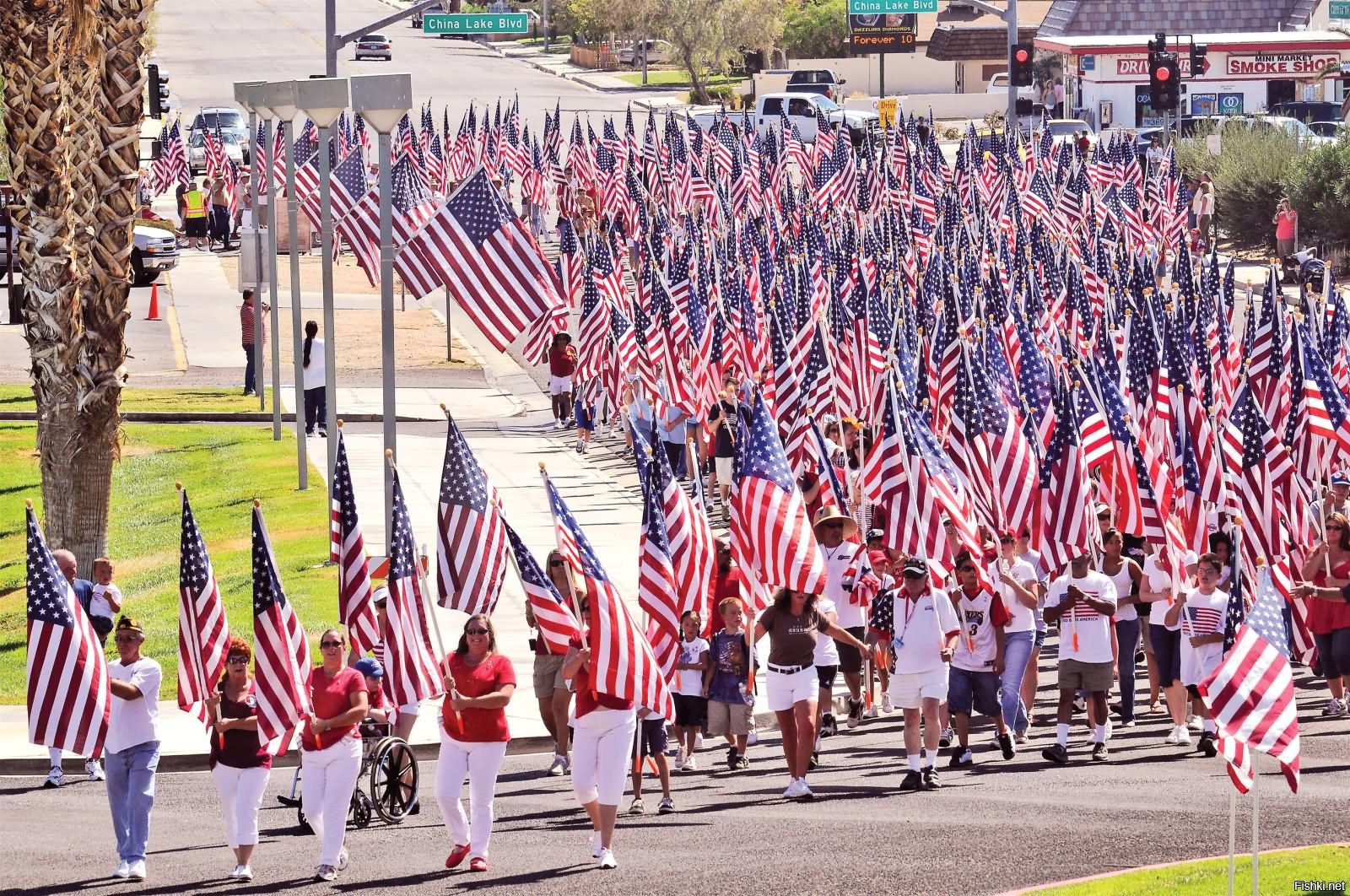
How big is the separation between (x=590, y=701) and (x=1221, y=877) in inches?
141

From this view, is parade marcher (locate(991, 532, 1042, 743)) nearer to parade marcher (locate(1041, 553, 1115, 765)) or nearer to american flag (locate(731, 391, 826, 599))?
parade marcher (locate(1041, 553, 1115, 765))

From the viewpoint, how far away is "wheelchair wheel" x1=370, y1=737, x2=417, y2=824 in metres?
14.9

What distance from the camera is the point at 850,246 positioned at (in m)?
34.7

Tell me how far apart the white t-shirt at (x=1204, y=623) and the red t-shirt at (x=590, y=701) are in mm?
4431

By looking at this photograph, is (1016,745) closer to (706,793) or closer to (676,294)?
(706,793)

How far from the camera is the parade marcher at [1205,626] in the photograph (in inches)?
625

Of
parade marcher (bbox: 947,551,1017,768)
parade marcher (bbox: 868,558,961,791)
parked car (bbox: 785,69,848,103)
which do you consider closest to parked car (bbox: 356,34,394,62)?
parked car (bbox: 785,69,848,103)

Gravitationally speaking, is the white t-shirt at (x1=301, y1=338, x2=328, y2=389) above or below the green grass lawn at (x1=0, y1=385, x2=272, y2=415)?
above

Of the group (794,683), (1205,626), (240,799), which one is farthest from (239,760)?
(1205,626)

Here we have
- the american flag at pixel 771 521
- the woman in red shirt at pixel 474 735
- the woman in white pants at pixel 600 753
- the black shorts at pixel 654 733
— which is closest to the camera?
the woman in red shirt at pixel 474 735

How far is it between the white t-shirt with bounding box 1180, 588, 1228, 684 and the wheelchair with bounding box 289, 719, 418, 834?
522 cm

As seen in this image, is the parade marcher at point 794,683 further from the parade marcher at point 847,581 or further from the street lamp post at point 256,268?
the street lamp post at point 256,268

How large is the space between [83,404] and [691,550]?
26.6 ft

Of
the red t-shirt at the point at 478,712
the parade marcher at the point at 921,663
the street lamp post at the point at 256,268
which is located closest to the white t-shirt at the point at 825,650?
the parade marcher at the point at 921,663
